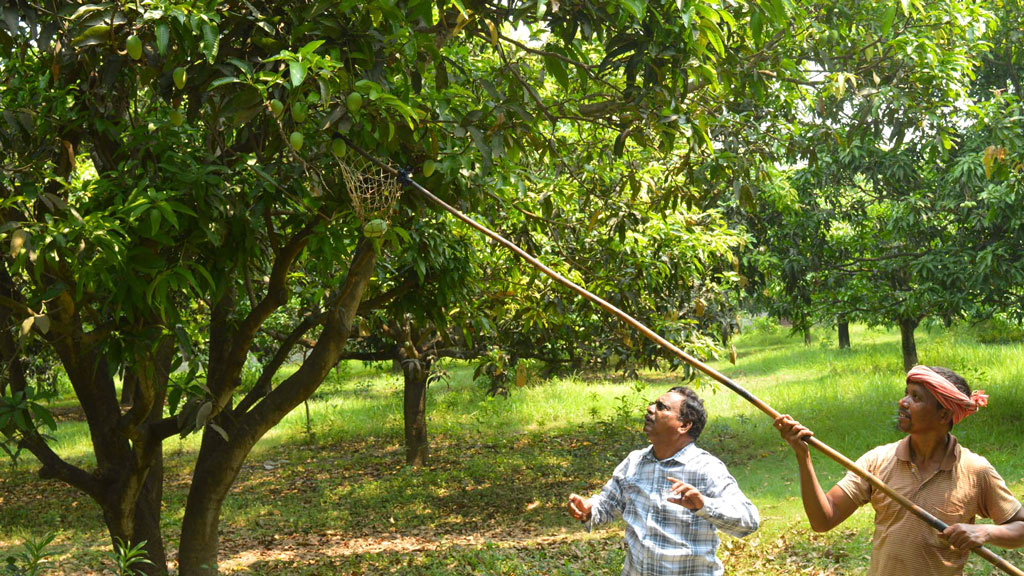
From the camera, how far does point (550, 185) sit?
7.48 metres

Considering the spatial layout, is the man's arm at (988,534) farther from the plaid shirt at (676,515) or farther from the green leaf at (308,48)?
the green leaf at (308,48)

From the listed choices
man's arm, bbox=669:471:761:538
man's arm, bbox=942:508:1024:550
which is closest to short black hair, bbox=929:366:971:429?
man's arm, bbox=942:508:1024:550

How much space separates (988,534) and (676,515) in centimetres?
119

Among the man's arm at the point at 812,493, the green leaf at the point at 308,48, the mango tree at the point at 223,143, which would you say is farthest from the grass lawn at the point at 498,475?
the green leaf at the point at 308,48

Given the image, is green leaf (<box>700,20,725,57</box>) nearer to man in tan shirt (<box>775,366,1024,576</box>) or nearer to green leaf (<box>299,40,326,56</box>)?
green leaf (<box>299,40,326,56</box>)

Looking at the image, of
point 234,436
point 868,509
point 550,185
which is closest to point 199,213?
point 234,436

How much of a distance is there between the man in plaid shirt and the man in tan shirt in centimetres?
44

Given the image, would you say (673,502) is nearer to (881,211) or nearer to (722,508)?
(722,508)

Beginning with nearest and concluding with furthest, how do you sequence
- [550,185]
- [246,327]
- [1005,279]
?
[246,327]
[550,185]
[1005,279]

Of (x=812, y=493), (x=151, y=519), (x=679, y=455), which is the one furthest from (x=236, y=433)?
(x=812, y=493)

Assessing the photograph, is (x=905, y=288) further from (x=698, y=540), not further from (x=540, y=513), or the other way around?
(x=698, y=540)

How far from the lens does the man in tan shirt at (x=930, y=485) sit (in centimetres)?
306

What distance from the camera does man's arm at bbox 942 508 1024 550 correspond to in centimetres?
286

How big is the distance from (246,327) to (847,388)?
548 inches
